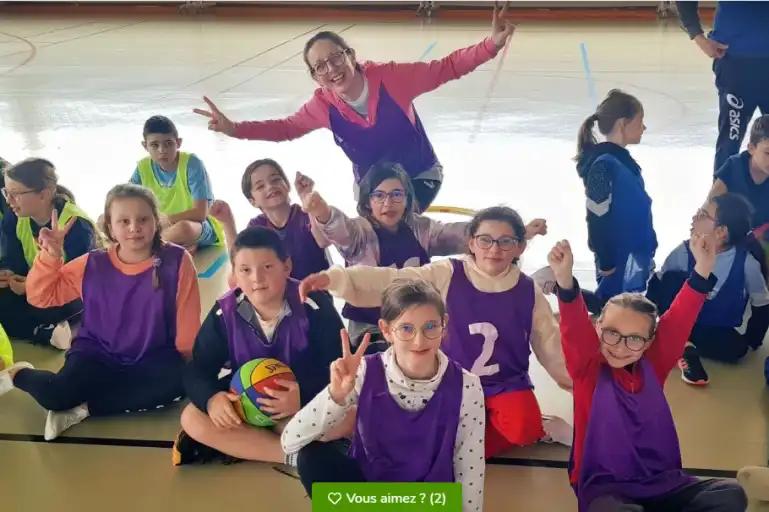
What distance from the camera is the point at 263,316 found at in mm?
2361

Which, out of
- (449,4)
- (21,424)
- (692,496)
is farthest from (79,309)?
(449,4)

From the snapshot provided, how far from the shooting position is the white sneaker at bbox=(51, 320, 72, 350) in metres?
3.14

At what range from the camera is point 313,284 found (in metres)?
2.27

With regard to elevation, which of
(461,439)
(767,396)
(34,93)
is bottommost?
(767,396)

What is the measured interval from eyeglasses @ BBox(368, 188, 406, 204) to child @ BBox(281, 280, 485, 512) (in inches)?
33.4

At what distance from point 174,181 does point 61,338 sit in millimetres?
1007

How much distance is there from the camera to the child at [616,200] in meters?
3.10

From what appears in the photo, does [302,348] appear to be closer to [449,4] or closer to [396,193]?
[396,193]

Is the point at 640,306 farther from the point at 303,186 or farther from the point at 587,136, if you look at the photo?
the point at 587,136

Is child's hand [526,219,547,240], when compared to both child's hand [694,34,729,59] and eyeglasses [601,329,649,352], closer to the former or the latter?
eyeglasses [601,329,649,352]

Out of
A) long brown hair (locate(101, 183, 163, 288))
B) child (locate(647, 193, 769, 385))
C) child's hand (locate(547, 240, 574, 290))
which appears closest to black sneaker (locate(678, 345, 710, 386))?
child (locate(647, 193, 769, 385))

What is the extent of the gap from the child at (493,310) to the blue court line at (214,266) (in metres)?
1.59

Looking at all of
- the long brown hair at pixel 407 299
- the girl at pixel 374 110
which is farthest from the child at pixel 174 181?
the long brown hair at pixel 407 299

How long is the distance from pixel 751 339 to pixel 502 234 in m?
1.28
